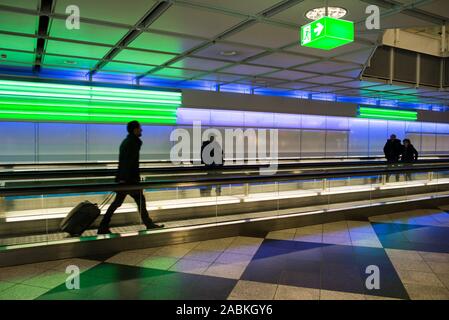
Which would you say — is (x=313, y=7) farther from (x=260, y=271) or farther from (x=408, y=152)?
(x=408, y=152)

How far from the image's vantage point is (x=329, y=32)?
4.21 metres

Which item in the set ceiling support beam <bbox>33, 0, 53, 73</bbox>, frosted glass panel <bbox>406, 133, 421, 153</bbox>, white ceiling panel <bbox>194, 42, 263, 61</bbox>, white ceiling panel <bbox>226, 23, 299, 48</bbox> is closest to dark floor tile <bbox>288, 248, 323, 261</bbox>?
white ceiling panel <bbox>226, 23, 299, 48</bbox>

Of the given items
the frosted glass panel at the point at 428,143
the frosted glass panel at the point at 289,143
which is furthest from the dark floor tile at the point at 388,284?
the frosted glass panel at the point at 428,143

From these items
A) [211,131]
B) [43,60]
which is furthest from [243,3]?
[211,131]

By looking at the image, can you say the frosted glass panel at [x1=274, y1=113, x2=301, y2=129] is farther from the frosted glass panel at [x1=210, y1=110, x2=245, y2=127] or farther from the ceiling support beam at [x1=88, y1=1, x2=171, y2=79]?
the ceiling support beam at [x1=88, y1=1, x2=171, y2=79]

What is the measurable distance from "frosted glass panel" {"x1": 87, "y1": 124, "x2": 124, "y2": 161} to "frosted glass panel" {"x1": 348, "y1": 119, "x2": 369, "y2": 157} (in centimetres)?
916

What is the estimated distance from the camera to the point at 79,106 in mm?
8234

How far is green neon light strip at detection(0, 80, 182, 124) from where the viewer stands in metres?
7.57

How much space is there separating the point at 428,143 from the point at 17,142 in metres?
17.2

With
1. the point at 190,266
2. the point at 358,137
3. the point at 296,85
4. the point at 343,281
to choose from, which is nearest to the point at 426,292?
the point at 343,281

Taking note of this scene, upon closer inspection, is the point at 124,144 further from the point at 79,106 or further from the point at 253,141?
the point at 253,141

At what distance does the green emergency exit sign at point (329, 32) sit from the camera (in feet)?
13.8

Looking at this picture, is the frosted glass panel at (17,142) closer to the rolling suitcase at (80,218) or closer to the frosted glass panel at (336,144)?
the rolling suitcase at (80,218)
